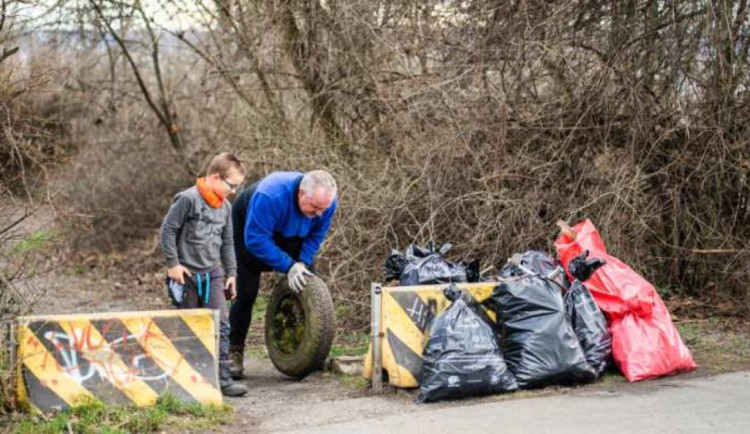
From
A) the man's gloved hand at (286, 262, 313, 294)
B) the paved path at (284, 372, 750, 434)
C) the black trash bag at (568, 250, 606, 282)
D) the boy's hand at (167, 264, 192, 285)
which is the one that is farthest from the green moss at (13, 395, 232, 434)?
the black trash bag at (568, 250, 606, 282)

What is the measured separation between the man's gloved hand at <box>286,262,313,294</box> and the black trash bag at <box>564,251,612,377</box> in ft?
6.49

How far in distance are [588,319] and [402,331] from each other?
1370mm

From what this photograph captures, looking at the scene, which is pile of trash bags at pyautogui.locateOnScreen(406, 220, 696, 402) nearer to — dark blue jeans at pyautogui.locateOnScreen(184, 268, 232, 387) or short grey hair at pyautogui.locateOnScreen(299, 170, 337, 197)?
short grey hair at pyautogui.locateOnScreen(299, 170, 337, 197)

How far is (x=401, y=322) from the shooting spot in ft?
21.0

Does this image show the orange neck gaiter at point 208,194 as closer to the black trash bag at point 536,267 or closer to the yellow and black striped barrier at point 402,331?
the yellow and black striped barrier at point 402,331

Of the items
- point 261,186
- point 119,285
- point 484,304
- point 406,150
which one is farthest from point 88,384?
point 119,285

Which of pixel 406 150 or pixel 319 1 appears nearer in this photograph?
pixel 406 150

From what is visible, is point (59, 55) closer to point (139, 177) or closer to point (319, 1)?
point (139, 177)

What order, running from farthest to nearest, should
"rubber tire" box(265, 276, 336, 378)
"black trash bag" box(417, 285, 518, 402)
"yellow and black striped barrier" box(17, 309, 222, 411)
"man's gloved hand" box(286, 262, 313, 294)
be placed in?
"man's gloved hand" box(286, 262, 313, 294)
"rubber tire" box(265, 276, 336, 378)
"black trash bag" box(417, 285, 518, 402)
"yellow and black striped barrier" box(17, 309, 222, 411)

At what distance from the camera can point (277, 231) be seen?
7113mm

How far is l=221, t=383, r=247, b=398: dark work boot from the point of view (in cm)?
656

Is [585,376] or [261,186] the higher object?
[261,186]

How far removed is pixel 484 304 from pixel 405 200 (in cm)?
307

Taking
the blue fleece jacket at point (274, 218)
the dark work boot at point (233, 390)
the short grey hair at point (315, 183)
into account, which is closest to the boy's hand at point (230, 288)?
the blue fleece jacket at point (274, 218)
